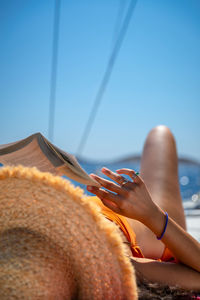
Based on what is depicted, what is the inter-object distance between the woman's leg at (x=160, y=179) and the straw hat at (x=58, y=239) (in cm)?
64

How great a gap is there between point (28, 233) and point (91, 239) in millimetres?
122

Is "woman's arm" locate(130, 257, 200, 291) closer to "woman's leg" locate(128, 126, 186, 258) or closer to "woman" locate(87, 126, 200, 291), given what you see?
"woman" locate(87, 126, 200, 291)

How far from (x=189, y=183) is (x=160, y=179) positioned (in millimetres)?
2960

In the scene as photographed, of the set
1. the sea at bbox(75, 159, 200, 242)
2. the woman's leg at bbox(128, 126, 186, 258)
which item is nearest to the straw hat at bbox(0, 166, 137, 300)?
the woman's leg at bbox(128, 126, 186, 258)

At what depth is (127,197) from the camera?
2.67 feet

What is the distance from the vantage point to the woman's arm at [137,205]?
81 cm

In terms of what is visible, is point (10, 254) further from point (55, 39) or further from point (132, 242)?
point (55, 39)

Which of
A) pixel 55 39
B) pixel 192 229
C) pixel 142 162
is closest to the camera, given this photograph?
pixel 142 162

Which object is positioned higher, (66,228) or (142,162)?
(142,162)

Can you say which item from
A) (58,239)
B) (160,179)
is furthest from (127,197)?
(160,179)

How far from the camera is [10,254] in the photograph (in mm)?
570

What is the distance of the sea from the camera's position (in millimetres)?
2388

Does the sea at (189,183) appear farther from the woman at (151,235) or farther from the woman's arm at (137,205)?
the woman's arm at (137,205)

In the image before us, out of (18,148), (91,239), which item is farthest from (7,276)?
(18,148)
